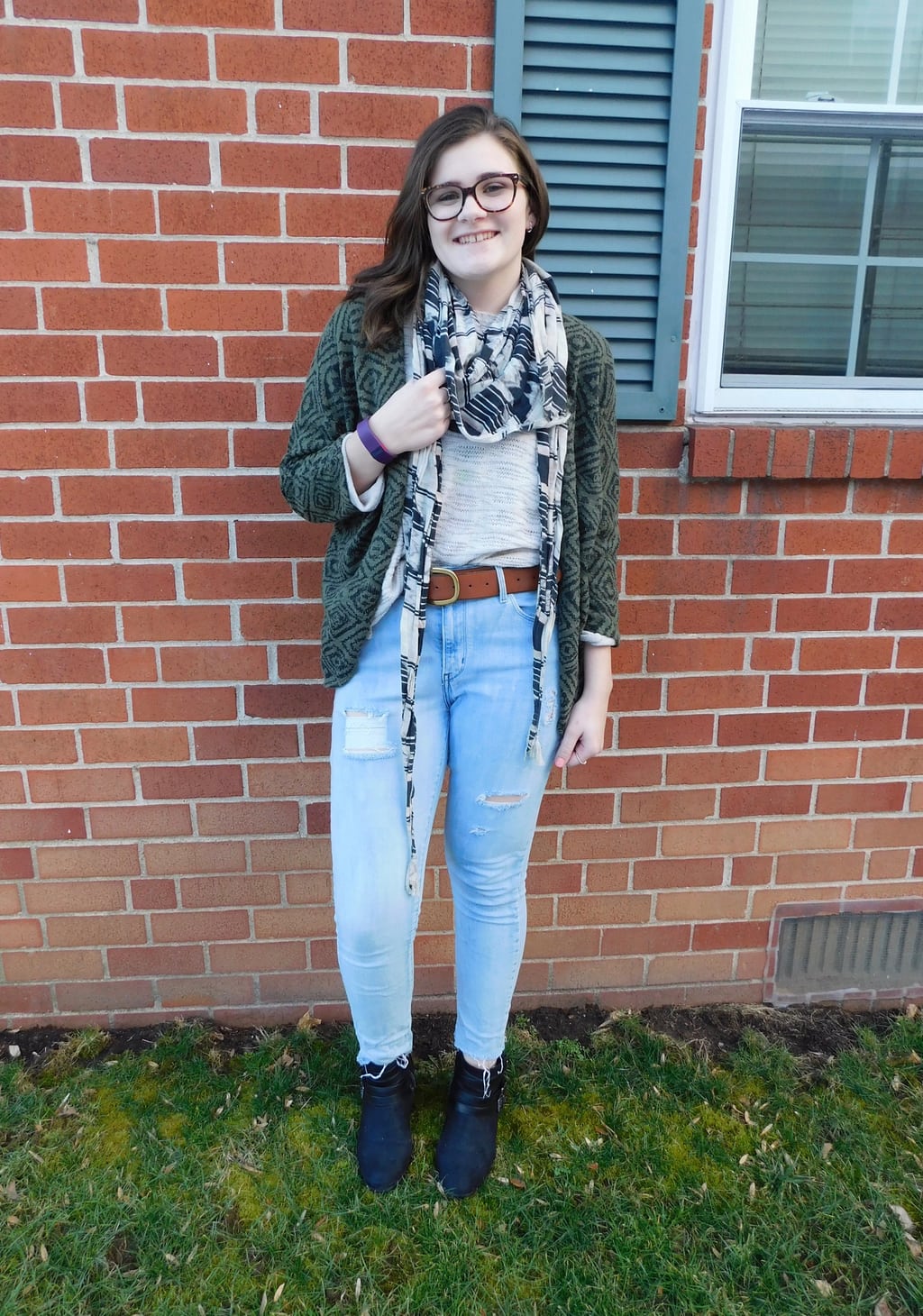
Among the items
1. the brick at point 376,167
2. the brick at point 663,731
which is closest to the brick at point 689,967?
the brick at point 663,731

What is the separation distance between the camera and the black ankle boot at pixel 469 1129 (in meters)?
1.99

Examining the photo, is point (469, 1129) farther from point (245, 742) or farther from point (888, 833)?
point (888, 833)

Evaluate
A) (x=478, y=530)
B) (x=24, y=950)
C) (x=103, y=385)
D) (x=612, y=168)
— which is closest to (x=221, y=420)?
(x=103, y=385)

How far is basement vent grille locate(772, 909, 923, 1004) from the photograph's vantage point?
267 cm

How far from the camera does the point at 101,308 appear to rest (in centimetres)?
211

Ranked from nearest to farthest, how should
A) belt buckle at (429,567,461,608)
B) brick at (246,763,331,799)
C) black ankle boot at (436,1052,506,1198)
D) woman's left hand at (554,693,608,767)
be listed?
1. belt buckle at (429,567,461,608)
2. woman's left hand at (554,693,608,767)
3. black ankle boot at (436,1052,506,1198)
4. brick at (246,763,331,799)

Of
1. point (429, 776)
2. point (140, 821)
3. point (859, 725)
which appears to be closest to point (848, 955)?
point (859, 725)

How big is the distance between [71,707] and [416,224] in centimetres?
144

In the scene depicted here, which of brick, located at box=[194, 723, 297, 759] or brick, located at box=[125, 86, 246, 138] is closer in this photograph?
brick, located at box=[125, 86, 246, 138]

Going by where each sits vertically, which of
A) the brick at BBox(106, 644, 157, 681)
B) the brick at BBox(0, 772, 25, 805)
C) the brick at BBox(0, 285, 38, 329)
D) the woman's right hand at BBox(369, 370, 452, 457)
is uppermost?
the brick at BBox(0, 285, 38, 329)

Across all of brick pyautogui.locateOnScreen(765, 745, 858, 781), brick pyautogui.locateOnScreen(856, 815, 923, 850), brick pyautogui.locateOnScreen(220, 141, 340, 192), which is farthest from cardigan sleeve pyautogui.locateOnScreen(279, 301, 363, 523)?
brick pyautogui.locateOnScreen(856, 815, 923, 850)

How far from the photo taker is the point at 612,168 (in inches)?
84.7

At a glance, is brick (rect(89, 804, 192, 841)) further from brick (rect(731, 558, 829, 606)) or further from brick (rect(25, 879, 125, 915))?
brick (rect(731, 558, 829, 606))

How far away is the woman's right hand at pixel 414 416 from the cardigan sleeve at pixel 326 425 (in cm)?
11
